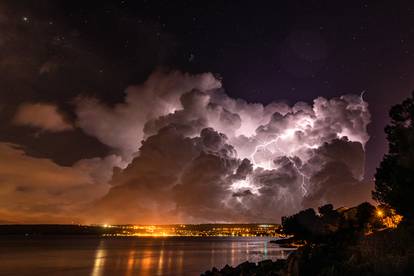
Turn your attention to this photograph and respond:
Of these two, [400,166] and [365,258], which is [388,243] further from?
[400,166]

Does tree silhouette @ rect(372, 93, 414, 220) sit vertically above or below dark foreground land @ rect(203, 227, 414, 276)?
above

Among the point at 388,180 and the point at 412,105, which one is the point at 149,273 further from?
the point at 412,105

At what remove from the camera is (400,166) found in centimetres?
3312

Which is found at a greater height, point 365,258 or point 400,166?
point 400,166

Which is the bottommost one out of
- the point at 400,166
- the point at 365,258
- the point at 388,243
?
the point at 365,258

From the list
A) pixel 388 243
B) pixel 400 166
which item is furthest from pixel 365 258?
pixel 400 166

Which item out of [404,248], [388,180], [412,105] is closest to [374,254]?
[404,248]

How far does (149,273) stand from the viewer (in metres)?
73.1

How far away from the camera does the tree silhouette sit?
32562 mm

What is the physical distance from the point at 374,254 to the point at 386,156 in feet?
44.8

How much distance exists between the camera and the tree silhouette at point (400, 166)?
32.6 metres

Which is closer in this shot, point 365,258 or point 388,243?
point 365,258

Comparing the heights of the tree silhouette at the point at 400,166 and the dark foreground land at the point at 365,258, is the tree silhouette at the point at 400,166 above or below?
above

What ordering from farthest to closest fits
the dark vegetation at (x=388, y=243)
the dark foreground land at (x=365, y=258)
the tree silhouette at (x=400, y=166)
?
the tree silhouette at (x=400, y=166), the dark vegetation at (x=388, y=243), the dark foreground land at (x=365, y=258)
